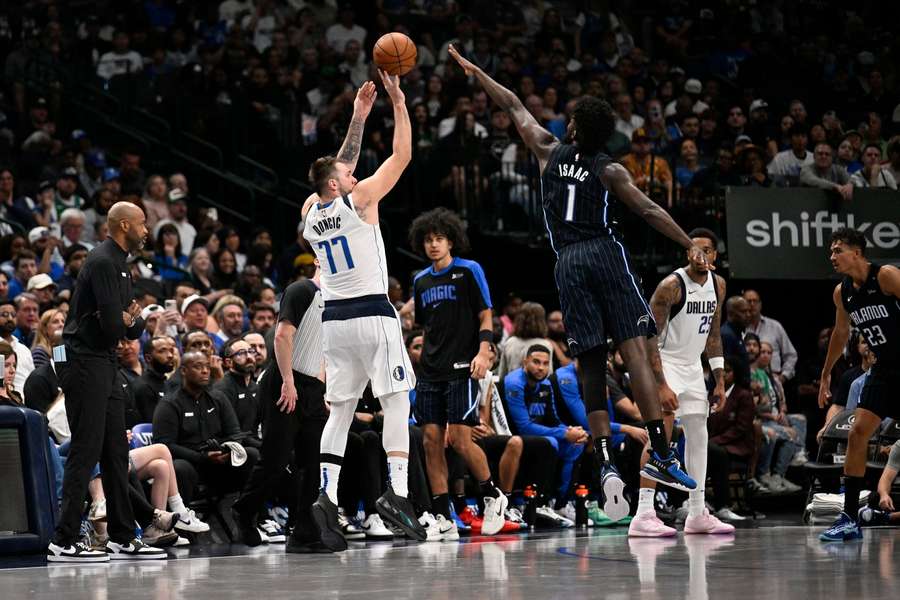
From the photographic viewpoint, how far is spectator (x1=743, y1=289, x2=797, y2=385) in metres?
15.4

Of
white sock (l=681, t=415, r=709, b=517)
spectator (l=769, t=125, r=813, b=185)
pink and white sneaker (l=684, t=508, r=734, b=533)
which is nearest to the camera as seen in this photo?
pink and white sneaker (l=684, t=508, r=734, b=533)

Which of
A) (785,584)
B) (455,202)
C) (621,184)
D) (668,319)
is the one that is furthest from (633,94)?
(785,584)

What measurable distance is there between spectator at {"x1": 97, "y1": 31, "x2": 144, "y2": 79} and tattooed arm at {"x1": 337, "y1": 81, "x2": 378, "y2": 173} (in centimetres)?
940

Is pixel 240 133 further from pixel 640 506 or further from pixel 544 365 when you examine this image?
pixel 640 506

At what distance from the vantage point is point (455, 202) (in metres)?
16.2

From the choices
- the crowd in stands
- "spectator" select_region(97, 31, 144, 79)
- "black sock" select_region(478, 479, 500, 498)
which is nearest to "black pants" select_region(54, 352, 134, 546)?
the crowd in stands

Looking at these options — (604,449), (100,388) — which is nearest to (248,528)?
(100,388)

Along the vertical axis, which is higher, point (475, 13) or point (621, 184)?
point (475, 13)

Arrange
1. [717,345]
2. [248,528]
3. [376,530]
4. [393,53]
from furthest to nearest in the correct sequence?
[376,530], [717,345], [248,528], [393,53]

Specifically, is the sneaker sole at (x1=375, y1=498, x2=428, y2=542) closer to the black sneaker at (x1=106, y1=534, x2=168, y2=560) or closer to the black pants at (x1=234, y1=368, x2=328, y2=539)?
the black pants at (x1=234, y1=368, x2=328, y2=539)

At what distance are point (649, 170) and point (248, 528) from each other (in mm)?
8088

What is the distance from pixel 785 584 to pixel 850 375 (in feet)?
23.0

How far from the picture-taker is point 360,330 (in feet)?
28.4

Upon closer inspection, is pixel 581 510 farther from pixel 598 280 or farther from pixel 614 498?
pixel 598 280
